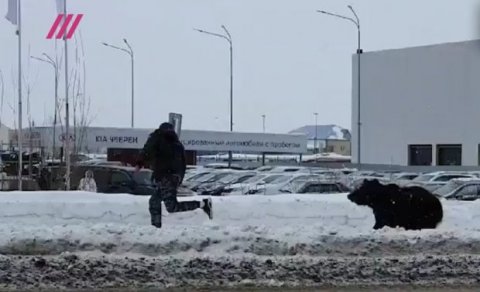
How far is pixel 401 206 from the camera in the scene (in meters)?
12.8

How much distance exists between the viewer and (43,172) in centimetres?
2833

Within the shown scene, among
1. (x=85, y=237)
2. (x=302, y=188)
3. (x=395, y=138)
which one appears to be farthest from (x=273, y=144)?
(x=85, y=237)

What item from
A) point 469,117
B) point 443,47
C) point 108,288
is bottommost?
point 108,288

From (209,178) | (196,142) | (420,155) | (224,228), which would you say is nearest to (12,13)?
(209,178)

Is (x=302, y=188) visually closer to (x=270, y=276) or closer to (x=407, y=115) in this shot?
(x=270, y=276)

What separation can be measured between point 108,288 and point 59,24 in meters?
21.1

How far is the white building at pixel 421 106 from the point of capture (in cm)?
6794

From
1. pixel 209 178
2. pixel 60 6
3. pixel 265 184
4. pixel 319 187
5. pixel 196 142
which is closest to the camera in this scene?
pixel 319 187

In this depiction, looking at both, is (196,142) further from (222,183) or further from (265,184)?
(265,184)

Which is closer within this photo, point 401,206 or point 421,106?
point 401,206

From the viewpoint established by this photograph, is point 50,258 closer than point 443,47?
Yes

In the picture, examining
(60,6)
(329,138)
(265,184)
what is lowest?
(265,184)

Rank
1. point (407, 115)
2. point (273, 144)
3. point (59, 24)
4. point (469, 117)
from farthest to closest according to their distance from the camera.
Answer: point (407, 115) → point (469, 117) → point (273, 144) → point (59, 24)

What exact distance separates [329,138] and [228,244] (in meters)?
151
